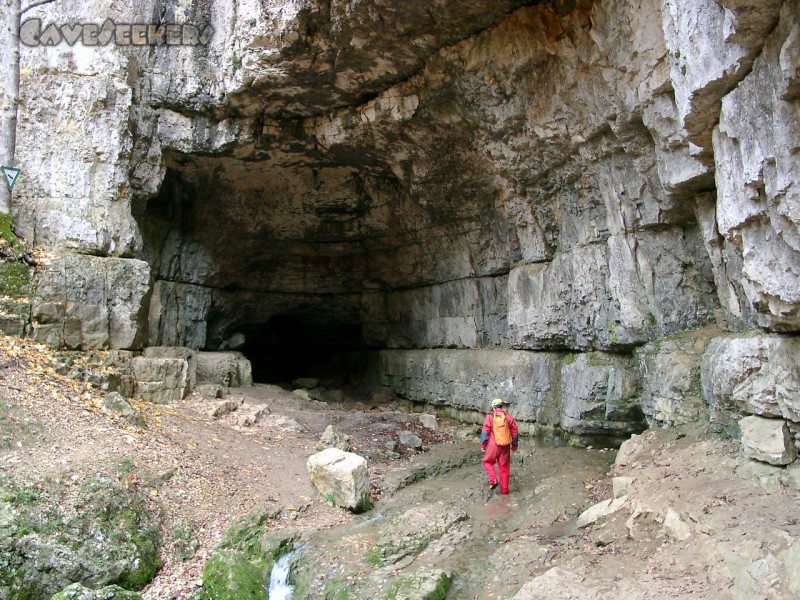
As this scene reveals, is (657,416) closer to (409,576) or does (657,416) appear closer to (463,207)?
(409,576)

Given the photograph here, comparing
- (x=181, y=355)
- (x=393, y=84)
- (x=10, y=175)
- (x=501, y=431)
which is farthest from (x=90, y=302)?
(x=501, y=431)

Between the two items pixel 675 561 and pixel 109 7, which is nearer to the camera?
pixel 675 561

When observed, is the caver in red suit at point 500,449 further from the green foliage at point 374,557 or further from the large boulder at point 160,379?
the large boulder at point 160,379

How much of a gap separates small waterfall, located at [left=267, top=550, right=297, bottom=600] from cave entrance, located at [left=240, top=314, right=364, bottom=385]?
46.9 ft

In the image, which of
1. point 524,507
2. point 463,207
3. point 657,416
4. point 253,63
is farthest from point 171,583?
point 463,207

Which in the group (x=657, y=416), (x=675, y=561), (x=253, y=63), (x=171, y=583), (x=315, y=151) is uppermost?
(x=253, y=63)

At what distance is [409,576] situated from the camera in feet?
20.7

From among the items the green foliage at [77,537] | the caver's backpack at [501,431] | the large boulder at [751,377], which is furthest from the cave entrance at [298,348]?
the large boulder at [751,377]

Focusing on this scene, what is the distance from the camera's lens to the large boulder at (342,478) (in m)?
8.27

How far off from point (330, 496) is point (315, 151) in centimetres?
943

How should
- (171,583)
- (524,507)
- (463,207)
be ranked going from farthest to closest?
(463,207), (524,507), (171,583)

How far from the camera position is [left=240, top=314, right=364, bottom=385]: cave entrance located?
22078 millimetres

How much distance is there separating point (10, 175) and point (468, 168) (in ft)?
30.7

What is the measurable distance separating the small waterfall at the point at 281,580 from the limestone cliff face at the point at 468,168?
5.87 metres
